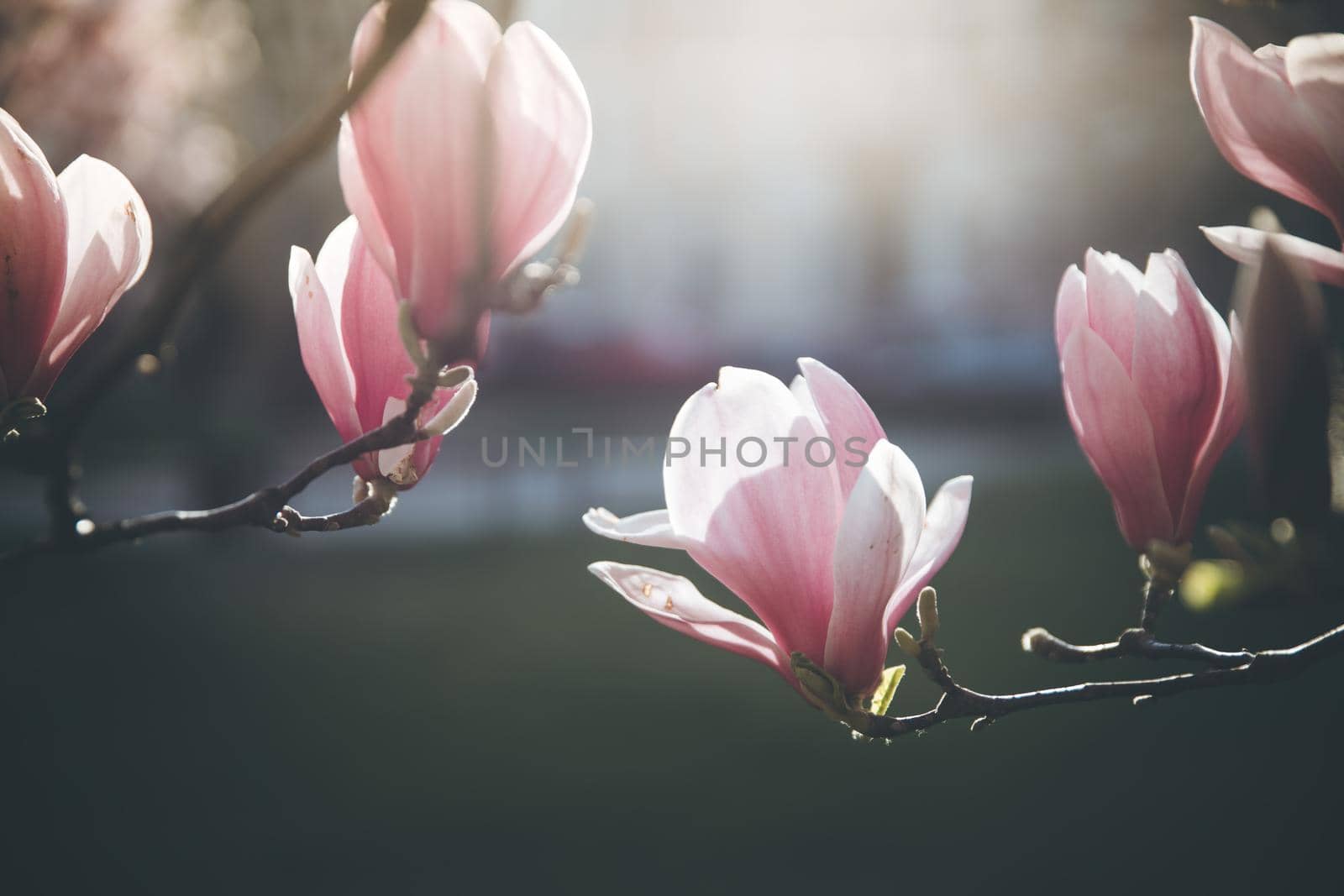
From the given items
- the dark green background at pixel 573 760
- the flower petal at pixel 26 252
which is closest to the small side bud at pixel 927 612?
the flower petal at pixel 26 252

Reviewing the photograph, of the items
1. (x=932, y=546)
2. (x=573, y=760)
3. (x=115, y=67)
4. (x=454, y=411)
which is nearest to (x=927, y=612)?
(x=932, y=546)

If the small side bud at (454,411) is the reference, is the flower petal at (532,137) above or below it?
above

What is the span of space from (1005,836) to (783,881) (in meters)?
0.62

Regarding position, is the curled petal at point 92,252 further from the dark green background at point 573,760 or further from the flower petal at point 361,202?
the dark green background at point 573,760

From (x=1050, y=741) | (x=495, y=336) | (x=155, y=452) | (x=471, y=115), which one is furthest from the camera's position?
(x=495, y=336)

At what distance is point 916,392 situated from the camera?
914 cm

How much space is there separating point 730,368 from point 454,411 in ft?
0.42

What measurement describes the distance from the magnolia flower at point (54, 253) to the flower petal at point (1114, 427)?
0.46 meters

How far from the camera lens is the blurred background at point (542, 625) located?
2518mm

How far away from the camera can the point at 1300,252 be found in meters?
0.43

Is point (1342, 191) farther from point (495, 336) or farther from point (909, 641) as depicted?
point (495, 336)

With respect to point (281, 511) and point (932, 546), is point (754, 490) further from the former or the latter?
point (281, 511)

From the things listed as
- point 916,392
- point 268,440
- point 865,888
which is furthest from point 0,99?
point 916,392

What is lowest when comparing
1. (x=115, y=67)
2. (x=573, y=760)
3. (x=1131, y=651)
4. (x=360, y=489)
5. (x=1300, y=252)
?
(x=573, y=760)
